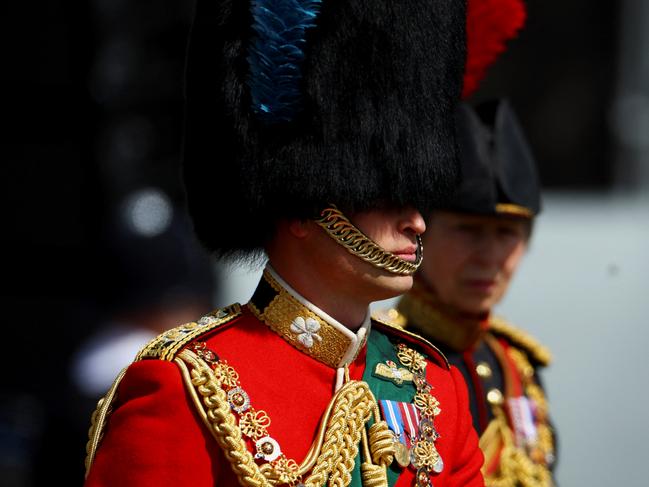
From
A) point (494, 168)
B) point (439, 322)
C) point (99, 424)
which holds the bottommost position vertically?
point (439, 322)

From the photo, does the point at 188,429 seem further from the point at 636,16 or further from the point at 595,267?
the point at 636,16

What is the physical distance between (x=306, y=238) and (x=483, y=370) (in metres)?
1.37

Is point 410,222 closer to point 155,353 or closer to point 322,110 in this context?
point 322,110

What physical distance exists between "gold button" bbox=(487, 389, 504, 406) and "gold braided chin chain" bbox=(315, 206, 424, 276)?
127 centimetres

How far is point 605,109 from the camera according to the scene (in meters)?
7.27

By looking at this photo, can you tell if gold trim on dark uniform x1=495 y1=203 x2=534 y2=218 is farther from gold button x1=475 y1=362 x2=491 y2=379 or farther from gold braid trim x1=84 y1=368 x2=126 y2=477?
gold braid trim x1=84 y1=368 x2=126 y2=477

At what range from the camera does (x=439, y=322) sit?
3523mm

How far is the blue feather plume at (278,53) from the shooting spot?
91.1 inches

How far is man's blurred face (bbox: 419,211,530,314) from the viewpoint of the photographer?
350cm

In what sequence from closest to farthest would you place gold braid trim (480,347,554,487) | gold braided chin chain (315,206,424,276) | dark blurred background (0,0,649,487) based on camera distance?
gold braided chin chain (315,206,424,276) < gold braid trim (480,347,554,487) < dark blurred background (0,0,649,487)

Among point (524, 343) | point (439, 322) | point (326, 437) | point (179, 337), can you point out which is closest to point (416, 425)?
point (326, 437)

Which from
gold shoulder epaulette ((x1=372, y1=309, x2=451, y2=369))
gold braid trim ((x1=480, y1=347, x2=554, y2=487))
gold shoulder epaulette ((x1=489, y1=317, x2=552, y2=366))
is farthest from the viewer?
gold shoulder epaulette ((x1=489, y1=317, x2=552, y2=366))

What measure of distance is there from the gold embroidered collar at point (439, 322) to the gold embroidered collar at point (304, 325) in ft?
3.59

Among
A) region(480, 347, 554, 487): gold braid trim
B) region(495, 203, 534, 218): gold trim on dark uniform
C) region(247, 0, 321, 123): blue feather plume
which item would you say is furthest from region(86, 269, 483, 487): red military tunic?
region(495, 203, 534, 218): gold trim on dark uniform
